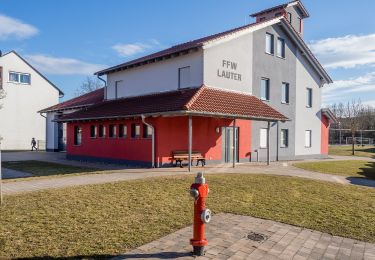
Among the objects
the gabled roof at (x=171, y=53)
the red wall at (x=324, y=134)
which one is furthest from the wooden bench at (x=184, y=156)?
the red wall at (x=324, y=134)

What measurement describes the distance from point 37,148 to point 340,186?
106ft

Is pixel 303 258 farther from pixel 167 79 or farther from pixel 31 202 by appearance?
pixel 167 79

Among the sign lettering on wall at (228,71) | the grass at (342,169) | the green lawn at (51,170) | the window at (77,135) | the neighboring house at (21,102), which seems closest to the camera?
the green lawn at (51,170)

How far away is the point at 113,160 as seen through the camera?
19.2m

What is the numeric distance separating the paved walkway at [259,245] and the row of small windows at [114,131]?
1092cm

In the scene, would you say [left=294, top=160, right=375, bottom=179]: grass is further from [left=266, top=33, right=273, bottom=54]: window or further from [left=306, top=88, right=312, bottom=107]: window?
[left=266, top=33, right=273, bottom=54]: window

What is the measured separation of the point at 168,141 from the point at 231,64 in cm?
569

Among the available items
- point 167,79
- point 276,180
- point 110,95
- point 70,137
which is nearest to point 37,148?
point 70,137

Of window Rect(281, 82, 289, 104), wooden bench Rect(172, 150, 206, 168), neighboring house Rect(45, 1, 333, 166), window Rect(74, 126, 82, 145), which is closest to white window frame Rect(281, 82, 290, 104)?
window Rect(281, 82, 289, 104)

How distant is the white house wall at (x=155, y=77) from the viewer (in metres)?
17.3

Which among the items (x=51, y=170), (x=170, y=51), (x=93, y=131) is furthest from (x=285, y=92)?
(x=51, y=170)

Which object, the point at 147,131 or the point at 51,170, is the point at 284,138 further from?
the point at 51,170

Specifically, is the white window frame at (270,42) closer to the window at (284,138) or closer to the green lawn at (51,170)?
the window at (284,138)

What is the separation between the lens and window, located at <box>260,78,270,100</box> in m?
21.7
